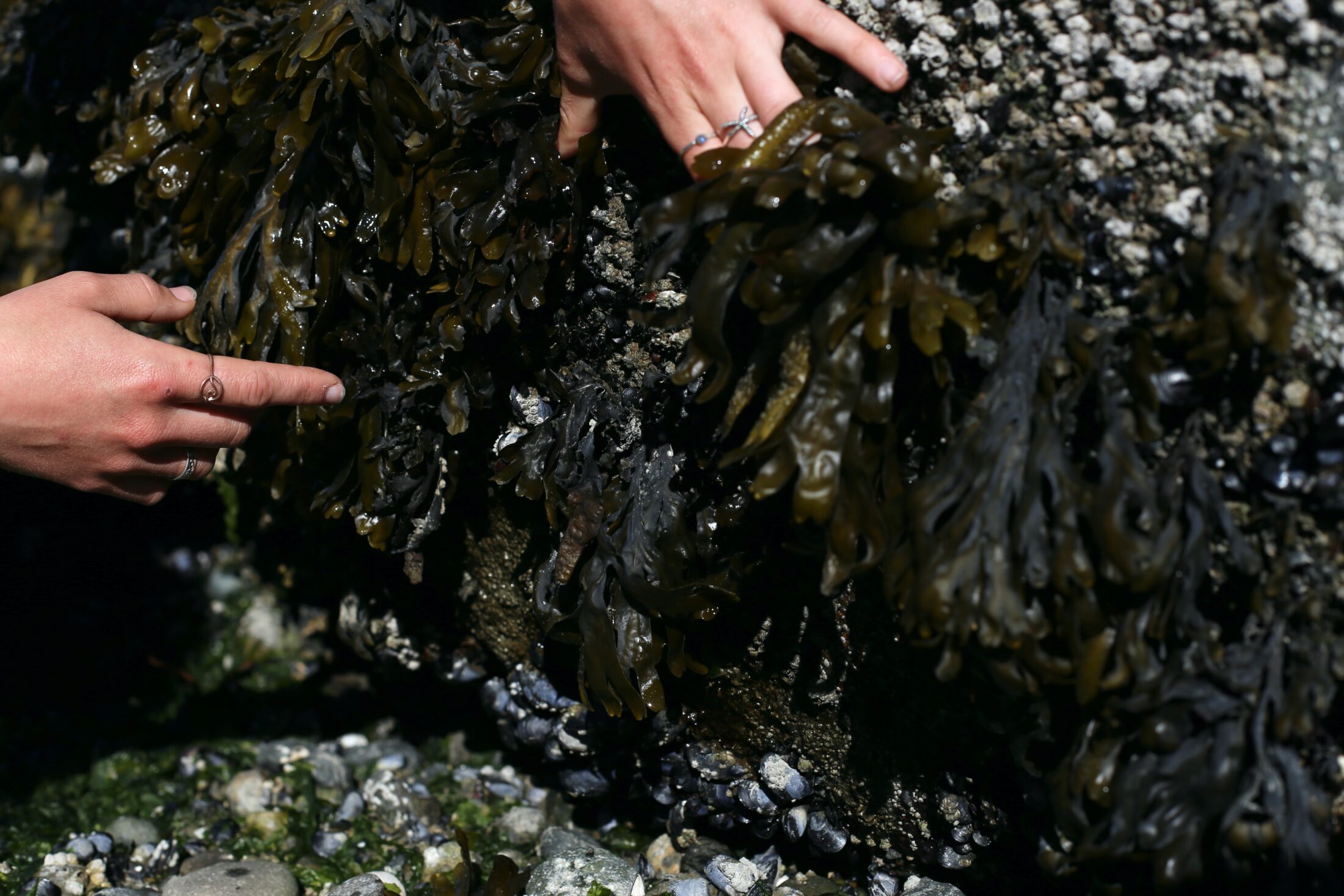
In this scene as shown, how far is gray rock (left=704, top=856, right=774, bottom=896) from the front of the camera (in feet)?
7.18

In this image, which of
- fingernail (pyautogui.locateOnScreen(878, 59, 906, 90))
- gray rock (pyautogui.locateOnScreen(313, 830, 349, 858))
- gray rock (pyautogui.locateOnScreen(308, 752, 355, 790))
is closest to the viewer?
fingernail (pyautogui.locateOnScreen(878, 59, 906, 90))

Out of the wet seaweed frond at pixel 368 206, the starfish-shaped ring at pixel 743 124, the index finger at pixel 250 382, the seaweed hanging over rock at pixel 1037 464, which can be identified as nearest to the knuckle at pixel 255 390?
the index finger at pixel 250 382

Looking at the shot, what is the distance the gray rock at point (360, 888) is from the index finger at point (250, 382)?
1.13m

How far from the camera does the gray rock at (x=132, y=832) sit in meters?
2.52

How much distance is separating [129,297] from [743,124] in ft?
4.35

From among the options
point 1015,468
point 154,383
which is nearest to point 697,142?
point 1015,468

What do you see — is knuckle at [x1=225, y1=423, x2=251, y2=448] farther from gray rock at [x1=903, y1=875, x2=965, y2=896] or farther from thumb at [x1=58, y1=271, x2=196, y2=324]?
gray rock at [x1=903, y1=875, x2=965, y2=896]

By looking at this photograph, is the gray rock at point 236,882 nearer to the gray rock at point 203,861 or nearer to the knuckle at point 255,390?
the gray rock at point 203,861

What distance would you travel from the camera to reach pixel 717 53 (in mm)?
1561

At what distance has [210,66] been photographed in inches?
94.5

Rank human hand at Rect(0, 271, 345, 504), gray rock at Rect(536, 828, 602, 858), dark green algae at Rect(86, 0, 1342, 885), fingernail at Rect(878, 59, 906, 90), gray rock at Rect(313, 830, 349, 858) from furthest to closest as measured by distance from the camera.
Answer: gray rock at Rect(313, 830, 349, 858)
gray rock at Rect(536, 828, 602, 858)
human hand at Rect(0, 271, 345, 504)
fingernail at Rect(878, 59, 906, 90)
dark green algae at Rect(86, 0, 1342, 885)

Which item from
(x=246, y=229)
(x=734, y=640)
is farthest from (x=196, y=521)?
(x=734, y=640)

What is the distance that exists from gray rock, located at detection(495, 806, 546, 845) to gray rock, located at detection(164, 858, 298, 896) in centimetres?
52

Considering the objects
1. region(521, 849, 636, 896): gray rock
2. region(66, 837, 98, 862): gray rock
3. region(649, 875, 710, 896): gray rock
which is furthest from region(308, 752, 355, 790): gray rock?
region(649, 875, 710, 896): gray rock
